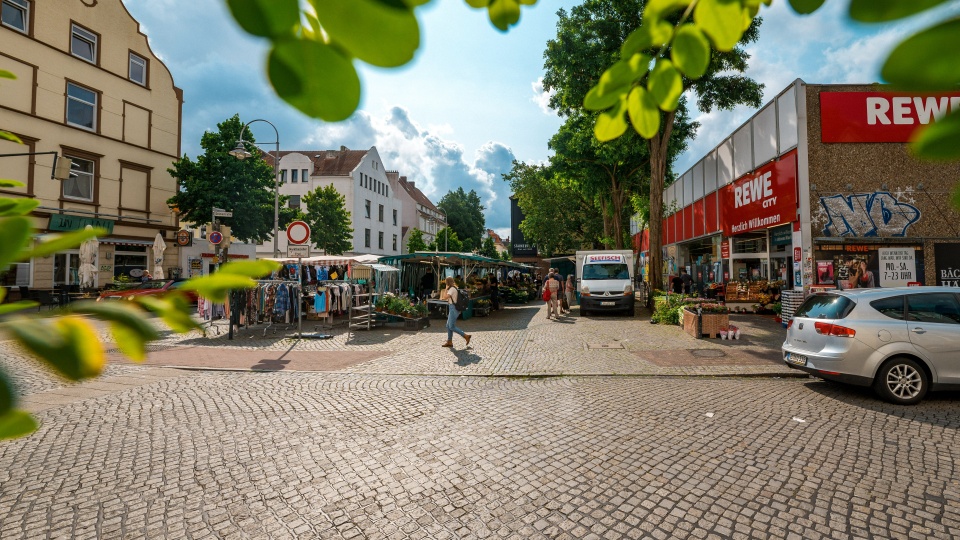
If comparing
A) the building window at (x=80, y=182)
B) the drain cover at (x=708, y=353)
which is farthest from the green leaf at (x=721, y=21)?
the building window at (x=80, y=182)

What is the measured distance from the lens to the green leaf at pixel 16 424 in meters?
0.69

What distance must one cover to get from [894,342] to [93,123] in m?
28.0

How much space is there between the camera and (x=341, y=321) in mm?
16641

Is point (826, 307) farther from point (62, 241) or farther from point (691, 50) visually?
point (62, 241)

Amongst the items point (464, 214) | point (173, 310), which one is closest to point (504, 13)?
point (173, 310)

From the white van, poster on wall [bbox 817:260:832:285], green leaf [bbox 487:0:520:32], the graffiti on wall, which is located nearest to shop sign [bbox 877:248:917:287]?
the graffiti on wall

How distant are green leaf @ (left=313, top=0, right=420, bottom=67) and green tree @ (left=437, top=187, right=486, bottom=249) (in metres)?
67.8

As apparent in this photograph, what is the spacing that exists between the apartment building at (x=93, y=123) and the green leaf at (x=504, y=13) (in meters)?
21.9

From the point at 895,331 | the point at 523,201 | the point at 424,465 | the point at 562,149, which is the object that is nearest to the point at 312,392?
the point at 424,465

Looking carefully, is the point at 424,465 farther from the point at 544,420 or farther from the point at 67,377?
the point at 67,377

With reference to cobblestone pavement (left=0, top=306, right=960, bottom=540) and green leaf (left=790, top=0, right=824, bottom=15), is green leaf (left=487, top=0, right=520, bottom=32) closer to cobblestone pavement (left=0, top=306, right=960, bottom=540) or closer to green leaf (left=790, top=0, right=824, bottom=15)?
green leaf (left=790, top=0, right=824, bottom=15)

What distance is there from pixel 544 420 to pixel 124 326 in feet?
17.3

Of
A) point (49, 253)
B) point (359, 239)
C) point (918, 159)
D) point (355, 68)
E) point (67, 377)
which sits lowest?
point (67, 377)

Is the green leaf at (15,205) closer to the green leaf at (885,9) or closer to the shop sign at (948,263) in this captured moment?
the green leaf at (885,9)
